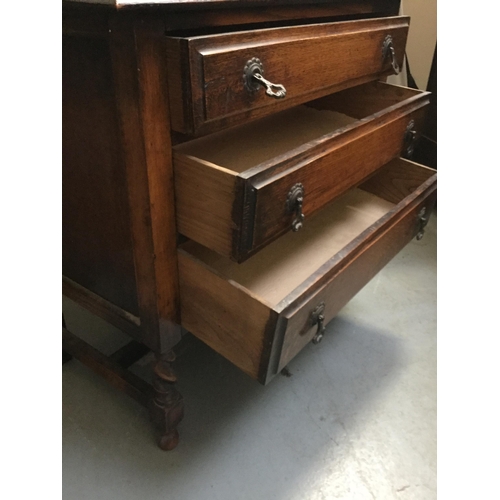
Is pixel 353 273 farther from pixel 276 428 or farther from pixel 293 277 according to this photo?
pixel 276 428

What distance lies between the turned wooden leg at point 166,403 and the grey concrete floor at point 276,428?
4cm

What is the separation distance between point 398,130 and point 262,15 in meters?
0.38

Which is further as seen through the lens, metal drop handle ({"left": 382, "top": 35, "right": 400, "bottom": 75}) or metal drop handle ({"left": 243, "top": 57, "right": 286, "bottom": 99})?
metal drop handle ({"left": 382, "top": 35, "right": 400, "bottom": 75})

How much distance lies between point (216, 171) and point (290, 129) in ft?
1.41

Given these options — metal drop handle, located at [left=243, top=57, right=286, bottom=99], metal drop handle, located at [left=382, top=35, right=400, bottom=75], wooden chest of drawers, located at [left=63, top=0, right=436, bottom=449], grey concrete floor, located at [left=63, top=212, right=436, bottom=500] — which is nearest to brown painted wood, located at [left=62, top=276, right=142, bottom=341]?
wooden chest of drawers, located at [left=63, top=0, right=436, bottom=449]

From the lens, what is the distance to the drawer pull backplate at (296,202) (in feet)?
2.09

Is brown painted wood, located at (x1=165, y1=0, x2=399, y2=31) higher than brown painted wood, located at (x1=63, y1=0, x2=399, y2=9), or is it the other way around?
brown painted wood, located at (x1=63, y1=0, x2=399, y2=9)

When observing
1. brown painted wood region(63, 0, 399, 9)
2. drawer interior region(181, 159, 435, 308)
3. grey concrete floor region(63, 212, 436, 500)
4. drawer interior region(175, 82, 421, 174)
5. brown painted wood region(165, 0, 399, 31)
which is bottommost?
grey concrete floor region(63, 212, 436, 500)

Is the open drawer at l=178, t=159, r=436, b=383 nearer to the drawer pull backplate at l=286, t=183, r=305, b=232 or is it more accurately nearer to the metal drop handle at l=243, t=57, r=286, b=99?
the drawer pull backplate at l=286, t=183, r=305, b=232

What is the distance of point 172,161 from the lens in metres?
0.61

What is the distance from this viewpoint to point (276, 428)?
968mm

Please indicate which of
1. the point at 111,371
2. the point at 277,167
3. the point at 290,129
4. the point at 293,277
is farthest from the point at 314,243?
the point at 111,371

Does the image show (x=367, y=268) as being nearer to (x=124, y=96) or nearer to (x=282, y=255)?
(x=282, y=255)

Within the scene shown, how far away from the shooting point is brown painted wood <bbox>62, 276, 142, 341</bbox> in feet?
2.59
